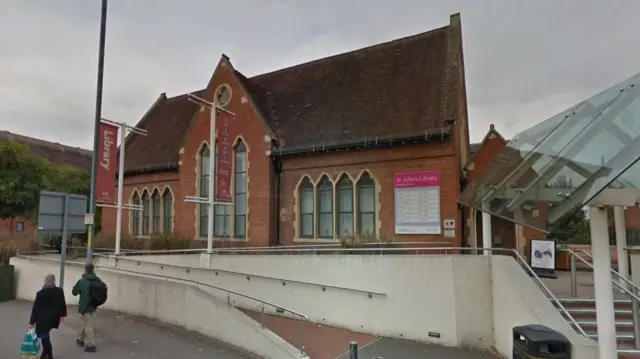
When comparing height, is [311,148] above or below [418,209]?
above

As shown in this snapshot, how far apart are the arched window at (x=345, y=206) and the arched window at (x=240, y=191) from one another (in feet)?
13.6

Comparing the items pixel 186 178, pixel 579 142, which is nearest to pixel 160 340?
pixel 579 142

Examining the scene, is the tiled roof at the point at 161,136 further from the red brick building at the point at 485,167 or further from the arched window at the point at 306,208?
the red brick building at the point at 485,167

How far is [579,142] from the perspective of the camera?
24.5 feet

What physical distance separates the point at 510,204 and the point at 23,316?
12.6 meters

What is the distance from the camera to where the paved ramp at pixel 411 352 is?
8457 mm

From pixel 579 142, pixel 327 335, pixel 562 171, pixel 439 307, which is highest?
pixel 579 142

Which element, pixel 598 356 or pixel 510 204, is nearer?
pixel 598 356

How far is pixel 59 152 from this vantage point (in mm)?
60500

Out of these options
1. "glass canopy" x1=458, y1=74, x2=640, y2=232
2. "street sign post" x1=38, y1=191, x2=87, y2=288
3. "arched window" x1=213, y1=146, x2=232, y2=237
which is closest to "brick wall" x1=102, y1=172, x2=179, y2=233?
"arched window" x1=213, y1=146, x2=232, y2=237

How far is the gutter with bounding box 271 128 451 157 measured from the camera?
13.8 metres

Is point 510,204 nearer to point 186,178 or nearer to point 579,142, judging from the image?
point 579,142

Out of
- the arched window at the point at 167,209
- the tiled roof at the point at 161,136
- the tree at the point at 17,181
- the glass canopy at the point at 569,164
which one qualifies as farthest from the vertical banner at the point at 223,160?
the tree at the point at 17,181

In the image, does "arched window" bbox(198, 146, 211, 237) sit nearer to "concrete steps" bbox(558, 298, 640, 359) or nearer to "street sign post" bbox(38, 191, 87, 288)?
"street sign post" bbox(38, 191, 87, 288)
